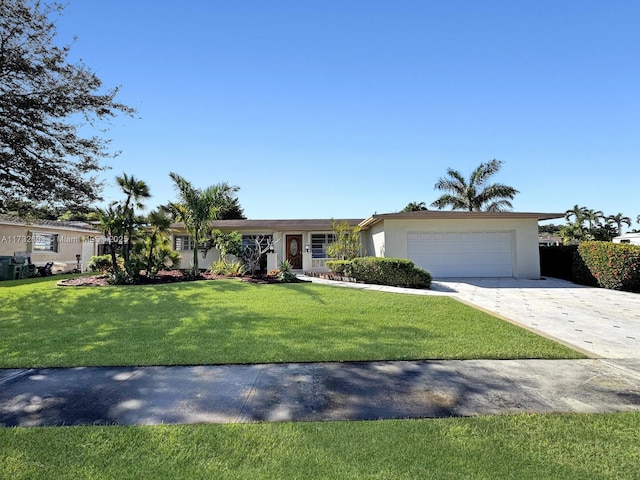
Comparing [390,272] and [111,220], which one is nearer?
[390,272]

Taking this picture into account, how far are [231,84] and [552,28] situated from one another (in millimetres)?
11015

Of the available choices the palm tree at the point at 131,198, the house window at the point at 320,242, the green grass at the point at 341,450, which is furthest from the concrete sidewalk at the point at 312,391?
the house window at the point at 320,242

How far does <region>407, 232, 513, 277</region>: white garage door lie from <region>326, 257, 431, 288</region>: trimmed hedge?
2.93 m

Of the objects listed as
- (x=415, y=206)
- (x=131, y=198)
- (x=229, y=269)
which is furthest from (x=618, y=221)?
(x=131, y=198)

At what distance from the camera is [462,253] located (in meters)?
15.6

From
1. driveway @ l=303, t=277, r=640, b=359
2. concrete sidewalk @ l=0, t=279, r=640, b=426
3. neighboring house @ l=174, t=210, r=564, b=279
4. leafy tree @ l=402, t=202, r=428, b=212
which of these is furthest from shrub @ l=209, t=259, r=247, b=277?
leafy tree @ l=402, t=202, r=428, b=212

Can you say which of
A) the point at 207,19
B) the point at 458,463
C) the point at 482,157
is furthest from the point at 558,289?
the point at 482,157

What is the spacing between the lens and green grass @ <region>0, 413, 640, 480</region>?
7.18ft

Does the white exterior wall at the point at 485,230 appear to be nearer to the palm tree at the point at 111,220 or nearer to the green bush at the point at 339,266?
the green bush at the point at 339,266

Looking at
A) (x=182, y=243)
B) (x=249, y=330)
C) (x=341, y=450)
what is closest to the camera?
(x=341, y=450)

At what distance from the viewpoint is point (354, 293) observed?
10.6 m

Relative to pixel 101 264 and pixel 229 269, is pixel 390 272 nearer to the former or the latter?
pixel 229 269

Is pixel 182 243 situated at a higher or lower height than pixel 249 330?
higher

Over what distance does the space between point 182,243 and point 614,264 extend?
71.9 ft
